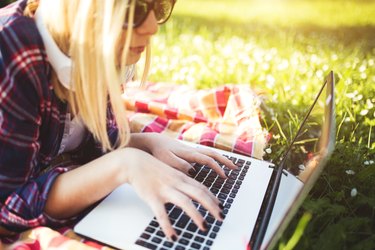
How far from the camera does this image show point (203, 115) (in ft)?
7.60

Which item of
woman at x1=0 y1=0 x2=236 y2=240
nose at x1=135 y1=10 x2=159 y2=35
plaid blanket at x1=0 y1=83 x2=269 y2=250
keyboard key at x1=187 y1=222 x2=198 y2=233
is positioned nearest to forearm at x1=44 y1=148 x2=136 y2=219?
woman at x1=0 y1=0 x2=236 y2=240

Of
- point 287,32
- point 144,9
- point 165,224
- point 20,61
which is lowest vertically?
point 165,224

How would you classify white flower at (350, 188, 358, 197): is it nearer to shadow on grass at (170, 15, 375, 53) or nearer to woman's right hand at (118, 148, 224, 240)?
woman's right hand at (118, 148, 224, 240)

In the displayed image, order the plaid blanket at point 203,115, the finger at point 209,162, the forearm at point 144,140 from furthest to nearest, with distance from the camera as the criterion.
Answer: the plaid blanket at point 203,115 → the forearm at point 144,140 → the finger at point 209,162

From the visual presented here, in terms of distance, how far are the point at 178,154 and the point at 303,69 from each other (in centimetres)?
158

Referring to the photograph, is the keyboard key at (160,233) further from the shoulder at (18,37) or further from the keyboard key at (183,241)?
the shoulder at (18,37)

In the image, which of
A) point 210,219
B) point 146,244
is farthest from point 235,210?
point 146,244

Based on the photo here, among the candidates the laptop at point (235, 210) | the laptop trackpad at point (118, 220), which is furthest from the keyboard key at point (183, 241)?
the laptop trackpad at point (118, 220)

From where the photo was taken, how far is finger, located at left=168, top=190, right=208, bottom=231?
115 cm

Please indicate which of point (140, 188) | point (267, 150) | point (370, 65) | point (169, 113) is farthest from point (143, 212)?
point (370, 65)

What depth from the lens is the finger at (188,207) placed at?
1.15 metres

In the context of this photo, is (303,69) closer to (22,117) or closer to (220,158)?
(220,158)

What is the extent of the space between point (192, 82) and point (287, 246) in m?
1.64

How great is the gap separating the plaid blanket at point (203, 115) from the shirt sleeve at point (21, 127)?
88cm
